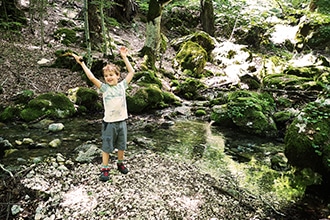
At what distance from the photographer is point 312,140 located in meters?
4.04

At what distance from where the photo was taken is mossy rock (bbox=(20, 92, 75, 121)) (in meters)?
6.78

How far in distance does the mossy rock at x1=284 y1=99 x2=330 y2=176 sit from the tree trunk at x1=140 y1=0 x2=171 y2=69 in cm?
829

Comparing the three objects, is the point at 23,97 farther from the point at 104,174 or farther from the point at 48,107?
the point at 104,174

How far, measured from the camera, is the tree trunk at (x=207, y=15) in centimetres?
1833

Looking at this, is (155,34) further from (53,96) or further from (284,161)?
(284,161)

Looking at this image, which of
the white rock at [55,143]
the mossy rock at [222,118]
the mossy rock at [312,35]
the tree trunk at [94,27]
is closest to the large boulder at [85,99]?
the white rock at [55,143]

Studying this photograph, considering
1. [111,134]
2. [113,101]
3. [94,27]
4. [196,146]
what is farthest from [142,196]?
[94,27]

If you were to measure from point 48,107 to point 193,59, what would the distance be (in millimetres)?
8622

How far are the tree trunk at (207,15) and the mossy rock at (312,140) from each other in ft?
51.6

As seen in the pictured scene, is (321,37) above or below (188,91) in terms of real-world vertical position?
above

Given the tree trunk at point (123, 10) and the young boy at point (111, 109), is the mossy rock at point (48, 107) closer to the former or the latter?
the young boy at point (111, 109)

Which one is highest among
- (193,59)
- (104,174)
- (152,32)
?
(152,32)

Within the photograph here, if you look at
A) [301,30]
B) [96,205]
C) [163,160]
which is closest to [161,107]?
[163,160]

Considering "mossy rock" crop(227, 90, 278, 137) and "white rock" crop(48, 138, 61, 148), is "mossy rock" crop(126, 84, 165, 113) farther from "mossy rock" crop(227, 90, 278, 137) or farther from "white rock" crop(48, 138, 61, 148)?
"white rock" crop(48, 138, 61, 148)
